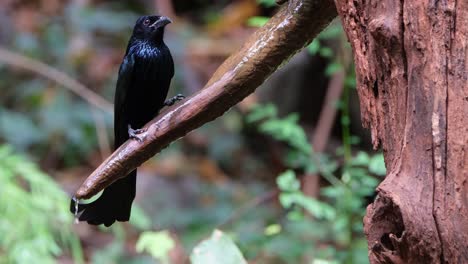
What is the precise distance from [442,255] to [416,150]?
10.4 inches

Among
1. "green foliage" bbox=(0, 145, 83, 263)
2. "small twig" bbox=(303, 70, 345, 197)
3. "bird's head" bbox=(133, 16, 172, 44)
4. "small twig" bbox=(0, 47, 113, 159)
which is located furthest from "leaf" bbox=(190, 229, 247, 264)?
"small twig" bbox=(303, 70, 345, 197)

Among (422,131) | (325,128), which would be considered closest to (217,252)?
(422,131)

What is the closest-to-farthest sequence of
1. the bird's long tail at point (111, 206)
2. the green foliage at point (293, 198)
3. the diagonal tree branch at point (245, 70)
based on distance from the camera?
the diagonal tree branch at point (245, 70), the bird's long tail at point (111, 206), the green foliage at point (293, 198)

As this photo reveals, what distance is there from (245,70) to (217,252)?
1012mm

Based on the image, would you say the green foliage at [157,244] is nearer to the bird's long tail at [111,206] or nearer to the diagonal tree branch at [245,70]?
the bird's long tail at [111,206]

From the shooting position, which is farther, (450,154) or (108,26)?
(108,26)

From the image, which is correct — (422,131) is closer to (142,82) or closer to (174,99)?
(174,99)

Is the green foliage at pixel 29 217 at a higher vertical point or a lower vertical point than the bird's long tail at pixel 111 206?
higher

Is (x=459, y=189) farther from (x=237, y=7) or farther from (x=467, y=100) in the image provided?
(x=237, y=7)

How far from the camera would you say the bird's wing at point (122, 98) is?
296cm

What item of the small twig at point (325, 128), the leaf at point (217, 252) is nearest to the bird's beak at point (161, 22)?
the leaf at point (217, 252)

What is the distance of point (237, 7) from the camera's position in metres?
7.54

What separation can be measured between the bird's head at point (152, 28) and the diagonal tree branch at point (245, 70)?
961mm

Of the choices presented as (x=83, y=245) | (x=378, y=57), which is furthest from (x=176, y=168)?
(x=378, y=57)
